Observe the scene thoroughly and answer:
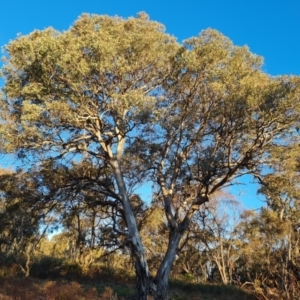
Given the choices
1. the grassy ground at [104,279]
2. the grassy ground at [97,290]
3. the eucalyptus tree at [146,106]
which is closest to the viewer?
the grassy ground at [97,290]

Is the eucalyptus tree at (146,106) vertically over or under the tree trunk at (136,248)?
over

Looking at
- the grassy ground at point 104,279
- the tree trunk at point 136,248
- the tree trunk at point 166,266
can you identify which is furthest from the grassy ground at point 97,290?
the tree trunk at point 166,266

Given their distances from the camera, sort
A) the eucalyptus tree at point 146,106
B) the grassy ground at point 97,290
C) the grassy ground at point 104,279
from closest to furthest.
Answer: the grassy ground at point 97,290 < the eucalyptus tree at point 146,106 < the grassy ground at point 104,279

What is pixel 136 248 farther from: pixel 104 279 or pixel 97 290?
pixel 104 279

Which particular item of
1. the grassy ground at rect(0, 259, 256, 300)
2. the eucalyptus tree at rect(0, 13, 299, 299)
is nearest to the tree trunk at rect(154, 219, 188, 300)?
the eucalyptus tree at rect(0, 13, 299, 299)

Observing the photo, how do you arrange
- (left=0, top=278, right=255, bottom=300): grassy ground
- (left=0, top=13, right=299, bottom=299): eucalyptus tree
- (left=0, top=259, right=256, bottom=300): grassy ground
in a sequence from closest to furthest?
1. (left=0, top=278, right=255, bottom=300): grassy ground
2. (left=0, top=13, right=299, bottom=299): eucalyptus tree
3. (left=0, top=259, right=256, bottom=300): grassy ground

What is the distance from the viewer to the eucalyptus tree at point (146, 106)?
41.1ft

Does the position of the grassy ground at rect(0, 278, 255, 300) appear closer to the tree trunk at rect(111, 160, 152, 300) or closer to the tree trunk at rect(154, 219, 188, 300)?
the tree trunk at rect(111, 160, 152, 300)

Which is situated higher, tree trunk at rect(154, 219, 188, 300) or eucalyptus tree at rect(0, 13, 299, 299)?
eucalyptus tree at rect(0, 13, 299, 299)

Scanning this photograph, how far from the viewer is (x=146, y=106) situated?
500 inches

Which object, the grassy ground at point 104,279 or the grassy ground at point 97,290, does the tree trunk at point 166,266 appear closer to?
the grassy ground at point 97,290

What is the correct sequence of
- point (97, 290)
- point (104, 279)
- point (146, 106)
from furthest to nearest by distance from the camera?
point (104, 279) → point (97, 290) → point (146, 106)

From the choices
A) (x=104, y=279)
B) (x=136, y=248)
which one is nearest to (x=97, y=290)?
(x=136, y=248)

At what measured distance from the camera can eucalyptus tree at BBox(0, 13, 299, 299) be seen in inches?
493
